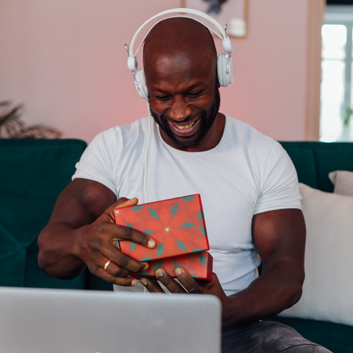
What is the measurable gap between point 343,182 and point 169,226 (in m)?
0.95

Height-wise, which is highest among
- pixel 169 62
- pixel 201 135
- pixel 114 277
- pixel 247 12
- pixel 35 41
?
pixel 247 12

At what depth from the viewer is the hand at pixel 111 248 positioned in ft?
2.22

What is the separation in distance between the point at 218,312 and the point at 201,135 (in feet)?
2.46

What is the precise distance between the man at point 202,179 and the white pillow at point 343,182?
0.32 m

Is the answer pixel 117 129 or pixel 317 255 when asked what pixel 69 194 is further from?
pixel 317 255

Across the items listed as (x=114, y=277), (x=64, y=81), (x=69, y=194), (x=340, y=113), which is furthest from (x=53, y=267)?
(x=340, y=113)

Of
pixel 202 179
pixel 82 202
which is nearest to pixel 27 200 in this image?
pixel 82 202

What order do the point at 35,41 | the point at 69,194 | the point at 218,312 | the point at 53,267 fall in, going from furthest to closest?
1. the point at 35,41
2. the point at 69,194
3. the point at 53,267
4. the point at 218,312

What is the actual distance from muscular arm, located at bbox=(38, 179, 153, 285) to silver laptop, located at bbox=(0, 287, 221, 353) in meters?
0.22

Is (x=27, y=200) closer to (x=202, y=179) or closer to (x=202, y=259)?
(x=202, y=179)

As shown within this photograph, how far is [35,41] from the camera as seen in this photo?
246 centimetres

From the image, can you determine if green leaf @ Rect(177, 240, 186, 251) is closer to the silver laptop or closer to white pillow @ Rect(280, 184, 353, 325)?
the silver laptop

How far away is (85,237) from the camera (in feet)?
2.58

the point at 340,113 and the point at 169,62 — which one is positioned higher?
the point at 169,62
